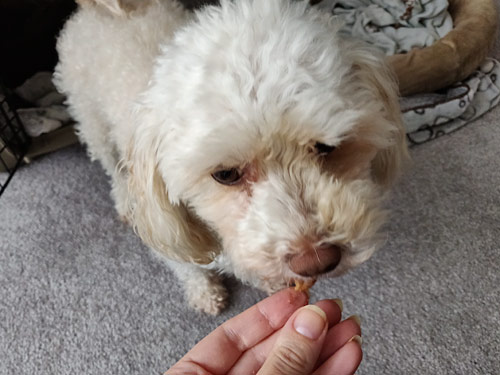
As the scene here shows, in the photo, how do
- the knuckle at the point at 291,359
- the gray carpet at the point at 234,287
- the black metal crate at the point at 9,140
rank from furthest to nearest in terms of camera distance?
1. the black metal crate at the point at 9,140
2. the gray carpet at the point at 234,287
3. the knuckle at the point at 291,359

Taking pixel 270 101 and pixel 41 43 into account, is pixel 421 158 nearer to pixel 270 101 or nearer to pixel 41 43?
pixel 270 101

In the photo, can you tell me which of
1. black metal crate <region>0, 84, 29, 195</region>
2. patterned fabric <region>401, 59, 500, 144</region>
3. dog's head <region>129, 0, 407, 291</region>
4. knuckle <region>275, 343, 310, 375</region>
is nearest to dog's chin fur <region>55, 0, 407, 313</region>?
dog's head <region>129, 0, 407, 291</region>

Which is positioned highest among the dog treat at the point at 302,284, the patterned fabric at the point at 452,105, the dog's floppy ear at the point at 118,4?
the dog's floppy ear at the point at 118,4

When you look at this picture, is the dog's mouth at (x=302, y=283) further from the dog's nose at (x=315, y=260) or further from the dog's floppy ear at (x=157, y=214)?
the dog's floppy ear at (x=157, y=214)

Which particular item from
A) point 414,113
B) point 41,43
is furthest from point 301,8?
point 41,43

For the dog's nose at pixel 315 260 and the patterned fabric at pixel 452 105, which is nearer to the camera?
the dog's nose at pixel 315 260

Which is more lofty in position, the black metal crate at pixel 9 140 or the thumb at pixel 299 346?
the thumb at pixel 299 346

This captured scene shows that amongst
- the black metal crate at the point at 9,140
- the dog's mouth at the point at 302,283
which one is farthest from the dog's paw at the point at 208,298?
the black metal crate at the point at 9,140

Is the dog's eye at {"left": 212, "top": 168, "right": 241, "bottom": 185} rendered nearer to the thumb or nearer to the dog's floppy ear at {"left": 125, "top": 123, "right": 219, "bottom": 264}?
the dog's floppy ear at {"left": 125, "top": 123, "right": 219, "bottom": 264}
